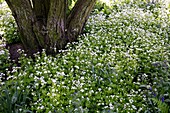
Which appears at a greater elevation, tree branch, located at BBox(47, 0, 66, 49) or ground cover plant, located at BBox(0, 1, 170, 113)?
tree branch, located at BBox(47, 0, 66, 49)

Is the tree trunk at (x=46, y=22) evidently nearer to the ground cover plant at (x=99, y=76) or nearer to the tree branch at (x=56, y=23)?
the tree branch at (x=56, y=23)

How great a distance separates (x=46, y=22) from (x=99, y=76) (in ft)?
4.68

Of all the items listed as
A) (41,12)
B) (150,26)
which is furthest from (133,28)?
(41,12)

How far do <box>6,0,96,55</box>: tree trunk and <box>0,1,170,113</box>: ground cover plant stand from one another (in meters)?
0.19

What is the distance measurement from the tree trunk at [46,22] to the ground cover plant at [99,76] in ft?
0.63

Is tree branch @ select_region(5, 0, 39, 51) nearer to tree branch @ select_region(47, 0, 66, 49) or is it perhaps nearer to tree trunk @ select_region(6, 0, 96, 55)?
tree trunk @ select_region(6, 0, 96, 55)

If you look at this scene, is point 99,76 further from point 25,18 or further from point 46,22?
point 25,18

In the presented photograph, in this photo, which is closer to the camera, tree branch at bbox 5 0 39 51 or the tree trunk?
tree branch at bbox 5 0 39 51

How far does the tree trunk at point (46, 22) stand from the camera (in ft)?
15.3

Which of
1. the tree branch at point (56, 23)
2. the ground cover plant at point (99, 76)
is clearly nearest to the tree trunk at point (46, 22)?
the tree branch at point (56, 23)

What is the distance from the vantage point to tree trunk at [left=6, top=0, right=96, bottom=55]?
183 inches

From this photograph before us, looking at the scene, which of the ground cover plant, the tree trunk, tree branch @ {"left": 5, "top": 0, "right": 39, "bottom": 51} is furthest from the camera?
the tree trunk

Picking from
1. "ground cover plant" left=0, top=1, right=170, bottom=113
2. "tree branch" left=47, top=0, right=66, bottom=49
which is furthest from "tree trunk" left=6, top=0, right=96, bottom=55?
"ground cover plant" left=0, top=1, right=170, bottom=113

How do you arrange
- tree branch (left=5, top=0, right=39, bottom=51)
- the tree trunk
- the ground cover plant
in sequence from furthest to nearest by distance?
the tree trunk → tree branch (left=5, top=0, right=39, bottom=51) → the ground cover plant
